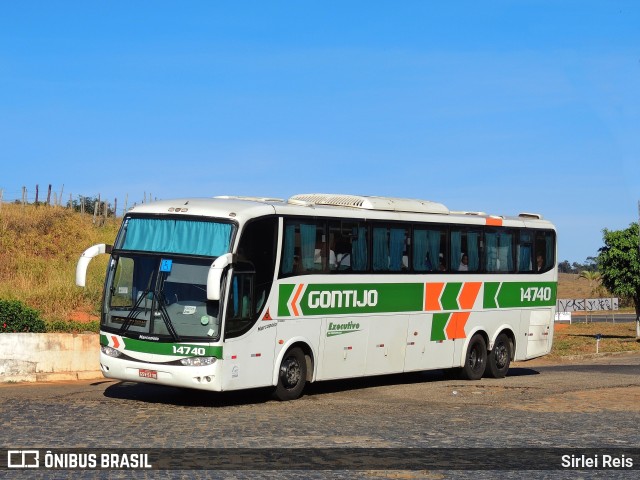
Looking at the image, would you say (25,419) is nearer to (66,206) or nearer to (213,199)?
(213,199)

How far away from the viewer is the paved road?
13.8m

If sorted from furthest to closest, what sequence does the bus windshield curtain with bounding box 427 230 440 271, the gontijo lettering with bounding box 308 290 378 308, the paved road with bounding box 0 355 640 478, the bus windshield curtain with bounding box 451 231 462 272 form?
1. the bus windshield curtain with bounding box 451 231 462 272
2. the bus windshield curtain with bounding box 427 230 440 271
3. the gontijo lettering with bounding box 308 290 378 308
4. the paved road with bounding box 0 355 640 478

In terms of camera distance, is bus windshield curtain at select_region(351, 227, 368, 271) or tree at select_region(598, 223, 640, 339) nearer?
bus windshield curtain at select_region(351, 227, 368, 271)

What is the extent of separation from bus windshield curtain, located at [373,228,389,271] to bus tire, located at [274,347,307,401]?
2.79 meters

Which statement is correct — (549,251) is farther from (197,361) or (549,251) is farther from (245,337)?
(197,361)

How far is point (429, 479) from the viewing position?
11555 mm

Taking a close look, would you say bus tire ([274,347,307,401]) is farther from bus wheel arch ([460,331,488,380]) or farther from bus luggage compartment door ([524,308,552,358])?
bus luggage compartment door ([524,308,552,358])

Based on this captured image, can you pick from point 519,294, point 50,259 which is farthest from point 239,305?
point 50,259

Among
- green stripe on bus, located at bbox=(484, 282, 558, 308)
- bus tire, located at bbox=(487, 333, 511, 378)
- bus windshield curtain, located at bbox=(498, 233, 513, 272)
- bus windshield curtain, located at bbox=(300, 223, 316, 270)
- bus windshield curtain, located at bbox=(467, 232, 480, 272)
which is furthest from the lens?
bus tire, located at bbox=(487, 333, 511, 378)

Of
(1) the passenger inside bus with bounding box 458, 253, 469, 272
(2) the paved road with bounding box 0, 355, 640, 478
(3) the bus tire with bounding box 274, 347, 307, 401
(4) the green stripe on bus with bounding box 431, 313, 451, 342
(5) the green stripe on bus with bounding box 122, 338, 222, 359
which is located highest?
(1) the passenger inside bus with bounding box 458, 253, 469, 272

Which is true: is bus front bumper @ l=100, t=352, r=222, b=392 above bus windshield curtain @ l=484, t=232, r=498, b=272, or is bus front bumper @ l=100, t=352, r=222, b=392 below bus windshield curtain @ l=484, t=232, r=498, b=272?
below

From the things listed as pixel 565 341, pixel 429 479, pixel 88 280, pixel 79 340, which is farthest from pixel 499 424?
pixel 565 341

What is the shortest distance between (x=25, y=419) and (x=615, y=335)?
141ft

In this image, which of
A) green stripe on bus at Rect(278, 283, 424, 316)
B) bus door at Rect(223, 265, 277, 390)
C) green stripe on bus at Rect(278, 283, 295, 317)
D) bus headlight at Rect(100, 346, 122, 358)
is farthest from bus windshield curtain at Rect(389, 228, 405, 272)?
bus headlight at Rect(100, 346, 122, 358)
